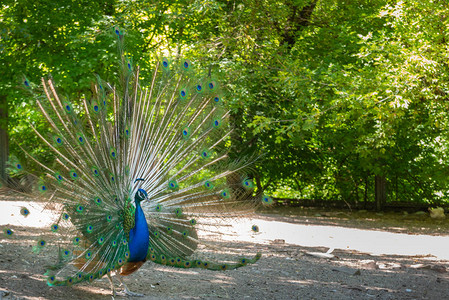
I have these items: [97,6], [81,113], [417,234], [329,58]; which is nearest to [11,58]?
[97,6]

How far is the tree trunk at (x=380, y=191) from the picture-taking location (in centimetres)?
1878

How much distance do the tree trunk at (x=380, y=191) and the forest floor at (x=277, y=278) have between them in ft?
26.8

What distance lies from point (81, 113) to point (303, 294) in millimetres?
3295

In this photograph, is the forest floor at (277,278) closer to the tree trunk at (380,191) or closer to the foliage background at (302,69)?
the foliage background at (302,69)

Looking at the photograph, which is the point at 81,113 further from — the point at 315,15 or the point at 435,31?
the point at 315,15

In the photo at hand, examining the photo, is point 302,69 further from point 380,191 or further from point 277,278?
point 380,191

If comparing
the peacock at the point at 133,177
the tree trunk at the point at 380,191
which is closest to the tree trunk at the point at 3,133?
the tree trunk at the point at 380,191

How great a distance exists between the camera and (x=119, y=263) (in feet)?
19.5

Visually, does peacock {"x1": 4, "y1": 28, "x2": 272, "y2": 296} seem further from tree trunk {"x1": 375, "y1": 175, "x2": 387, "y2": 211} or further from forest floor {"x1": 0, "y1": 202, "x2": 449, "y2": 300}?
tree trunk {"x1": 375, "y1": 175, "x2": 387, "y2": 211}

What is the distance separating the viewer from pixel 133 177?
6438mm

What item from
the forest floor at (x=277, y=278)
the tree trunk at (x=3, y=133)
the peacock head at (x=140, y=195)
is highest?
the tree trunk at (x=3, y=133)

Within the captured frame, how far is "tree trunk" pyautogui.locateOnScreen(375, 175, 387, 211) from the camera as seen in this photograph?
18781mm

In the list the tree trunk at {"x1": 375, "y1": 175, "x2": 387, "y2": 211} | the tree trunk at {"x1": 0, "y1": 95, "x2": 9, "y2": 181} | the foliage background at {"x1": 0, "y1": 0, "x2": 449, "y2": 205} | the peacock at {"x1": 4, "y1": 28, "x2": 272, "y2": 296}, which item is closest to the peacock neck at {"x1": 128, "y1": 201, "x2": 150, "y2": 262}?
the peacock at {"x1": 4, "y1": 28, "x2": 272, "y2": 296}

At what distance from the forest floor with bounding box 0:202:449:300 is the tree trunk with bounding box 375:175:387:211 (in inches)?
322
